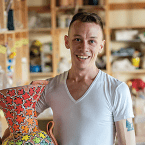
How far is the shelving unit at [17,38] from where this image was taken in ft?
6.57

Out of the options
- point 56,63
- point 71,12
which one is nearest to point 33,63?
point 56,63

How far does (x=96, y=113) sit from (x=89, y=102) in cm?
5

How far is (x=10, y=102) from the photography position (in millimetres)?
879

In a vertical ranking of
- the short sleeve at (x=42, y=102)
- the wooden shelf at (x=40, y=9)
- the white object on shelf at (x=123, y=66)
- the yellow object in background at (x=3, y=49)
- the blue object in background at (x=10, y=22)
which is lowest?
the white object on shelf at (x=123, y=66)

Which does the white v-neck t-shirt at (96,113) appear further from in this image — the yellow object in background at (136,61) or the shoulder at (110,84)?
the yellow object in background at (136,61)

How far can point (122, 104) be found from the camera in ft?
3.11

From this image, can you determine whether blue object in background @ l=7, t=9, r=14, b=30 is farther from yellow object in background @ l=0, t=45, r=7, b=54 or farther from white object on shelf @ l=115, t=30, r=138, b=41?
white object on shelf @ l=115, t=30, r=138, b=41

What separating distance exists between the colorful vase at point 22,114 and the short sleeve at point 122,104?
0.28 metres

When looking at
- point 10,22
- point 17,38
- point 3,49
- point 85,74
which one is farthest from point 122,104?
point 17,38

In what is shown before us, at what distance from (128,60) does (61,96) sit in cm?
292

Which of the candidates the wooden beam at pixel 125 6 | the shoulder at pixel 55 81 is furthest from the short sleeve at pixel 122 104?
the wooden beam at pixel 125 6

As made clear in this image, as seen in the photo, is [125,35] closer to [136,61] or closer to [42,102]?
[136,61]

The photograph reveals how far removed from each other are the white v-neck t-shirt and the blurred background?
8.10 ft

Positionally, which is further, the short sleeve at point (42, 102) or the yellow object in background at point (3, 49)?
the yellow object in background at point (3, 49)
